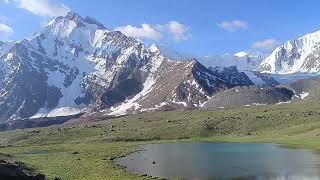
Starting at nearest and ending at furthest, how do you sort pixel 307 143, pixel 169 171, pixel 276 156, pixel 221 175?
1. pixel 221 175
2. pixel 169 171
3. pixel 276 156
4. pixel 307 143

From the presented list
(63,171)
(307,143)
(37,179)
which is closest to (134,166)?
(63,171)

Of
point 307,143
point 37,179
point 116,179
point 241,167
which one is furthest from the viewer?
point 307,143

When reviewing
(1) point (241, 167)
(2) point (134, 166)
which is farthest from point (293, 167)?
(2) point (134, 166)

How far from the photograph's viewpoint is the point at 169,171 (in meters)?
98.4

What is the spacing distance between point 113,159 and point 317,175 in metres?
57.0

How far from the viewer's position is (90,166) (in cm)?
10844

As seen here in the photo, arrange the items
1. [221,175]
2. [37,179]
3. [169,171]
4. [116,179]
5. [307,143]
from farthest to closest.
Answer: [307,143]
[169,171]
[221,175]
[116,179]
[37,179]

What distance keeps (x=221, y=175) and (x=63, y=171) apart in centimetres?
2963

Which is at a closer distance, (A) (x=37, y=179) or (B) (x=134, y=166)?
(A) (x=37, y=179)

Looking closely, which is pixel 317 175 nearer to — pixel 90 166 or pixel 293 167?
pixel 293 167

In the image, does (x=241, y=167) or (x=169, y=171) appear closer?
(x=169, y=171)

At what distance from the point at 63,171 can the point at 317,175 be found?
46.1 meters

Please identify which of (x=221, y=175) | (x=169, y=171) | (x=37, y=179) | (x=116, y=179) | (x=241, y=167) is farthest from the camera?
(x=241, y=167)

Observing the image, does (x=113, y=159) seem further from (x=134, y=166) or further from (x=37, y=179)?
(x=37, y=179)
